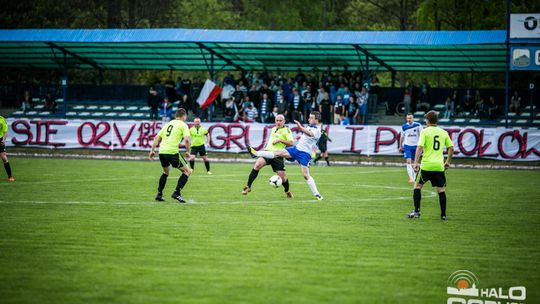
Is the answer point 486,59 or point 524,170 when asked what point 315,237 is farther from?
point 486,59

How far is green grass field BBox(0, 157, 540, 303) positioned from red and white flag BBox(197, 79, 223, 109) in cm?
1762

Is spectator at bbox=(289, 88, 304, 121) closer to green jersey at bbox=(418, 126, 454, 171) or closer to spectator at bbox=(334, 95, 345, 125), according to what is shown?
spectator at bbox=(334, 95, 345, 125)

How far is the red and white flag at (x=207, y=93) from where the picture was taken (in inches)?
1501

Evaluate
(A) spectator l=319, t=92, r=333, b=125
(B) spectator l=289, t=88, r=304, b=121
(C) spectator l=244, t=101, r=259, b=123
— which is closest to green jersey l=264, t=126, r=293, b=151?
(A) spectator l=319, t=92, r=333, b=125

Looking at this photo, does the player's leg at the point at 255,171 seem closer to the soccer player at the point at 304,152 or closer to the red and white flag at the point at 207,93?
the soccer player at the point at 304,152

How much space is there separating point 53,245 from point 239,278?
343 centimetres

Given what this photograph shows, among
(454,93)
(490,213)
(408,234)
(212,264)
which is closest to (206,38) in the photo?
(454,93)

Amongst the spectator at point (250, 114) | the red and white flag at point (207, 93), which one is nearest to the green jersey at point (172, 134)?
the spectator at point (250, 114)

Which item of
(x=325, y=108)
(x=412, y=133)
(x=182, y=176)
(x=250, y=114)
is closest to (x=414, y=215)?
(x=182, y=176)

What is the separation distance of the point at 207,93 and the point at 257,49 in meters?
3.48

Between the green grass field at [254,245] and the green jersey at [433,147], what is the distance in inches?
41.4

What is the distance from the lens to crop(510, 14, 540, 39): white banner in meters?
31.5

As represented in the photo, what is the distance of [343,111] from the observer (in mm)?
36188

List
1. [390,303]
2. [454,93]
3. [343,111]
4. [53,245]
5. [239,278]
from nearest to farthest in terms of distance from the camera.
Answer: [390,303], [239,278], [53,245], [343,111], [454,93]
